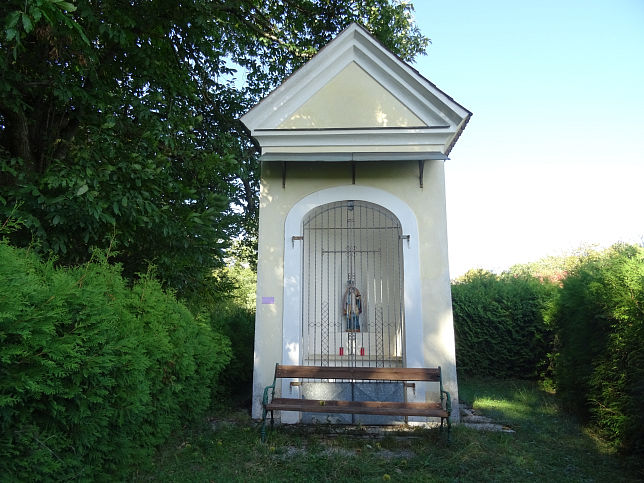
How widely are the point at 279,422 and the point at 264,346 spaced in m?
1.10

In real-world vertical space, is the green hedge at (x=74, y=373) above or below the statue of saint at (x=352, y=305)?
below

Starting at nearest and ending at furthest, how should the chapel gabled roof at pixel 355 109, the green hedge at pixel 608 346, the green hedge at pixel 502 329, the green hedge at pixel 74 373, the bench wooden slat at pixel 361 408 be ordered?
the green hedge at pixel 74 373
the green hedge at pixel 608 346
the bench wooden slat at pixel 361 408
the chapel gabled roof at pixel 355 109
the green hedge at pixel 502 329

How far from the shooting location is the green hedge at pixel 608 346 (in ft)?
15.7

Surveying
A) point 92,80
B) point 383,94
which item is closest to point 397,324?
point 383,94

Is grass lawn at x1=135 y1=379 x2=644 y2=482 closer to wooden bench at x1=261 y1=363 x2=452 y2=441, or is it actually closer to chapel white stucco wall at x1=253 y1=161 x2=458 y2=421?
wooden bench at x1=261 y1=363 x2=452 y2=441

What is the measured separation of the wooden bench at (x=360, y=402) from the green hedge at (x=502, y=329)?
514 centimetres

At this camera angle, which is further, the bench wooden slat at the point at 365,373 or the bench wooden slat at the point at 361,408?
the bench wooden slat at the point at 365,373

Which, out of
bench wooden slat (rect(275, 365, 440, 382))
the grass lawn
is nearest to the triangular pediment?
bench wooden slat (rect(275, 365, 440, 382))

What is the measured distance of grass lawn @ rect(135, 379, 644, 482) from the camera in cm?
430

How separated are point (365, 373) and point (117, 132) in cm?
500

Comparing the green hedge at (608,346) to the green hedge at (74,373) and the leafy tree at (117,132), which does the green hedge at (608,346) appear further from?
the leafy tree at (117,132)

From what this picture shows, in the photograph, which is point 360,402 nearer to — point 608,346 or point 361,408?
point 361,408

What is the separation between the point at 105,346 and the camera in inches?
126

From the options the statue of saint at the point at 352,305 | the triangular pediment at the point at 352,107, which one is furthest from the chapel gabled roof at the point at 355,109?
the statue of saint at the point at 352,305
